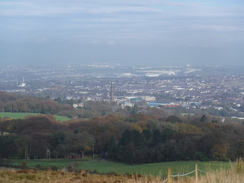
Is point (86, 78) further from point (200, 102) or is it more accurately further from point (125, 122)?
point (125, 122)

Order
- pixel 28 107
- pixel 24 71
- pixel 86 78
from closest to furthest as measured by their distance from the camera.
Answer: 1. pixel 28 107
2. pixel 86 78
3. pixel 24 71

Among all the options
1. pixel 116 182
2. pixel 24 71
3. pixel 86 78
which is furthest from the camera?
pixel 24 71

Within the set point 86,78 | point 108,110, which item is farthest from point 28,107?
→ point 86,78

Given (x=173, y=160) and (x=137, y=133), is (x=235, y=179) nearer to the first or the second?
(x=173, y=160)

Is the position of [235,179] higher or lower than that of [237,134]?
higher

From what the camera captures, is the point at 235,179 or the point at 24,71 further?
the point at 24,71

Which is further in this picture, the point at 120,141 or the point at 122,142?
the point at 120,141
